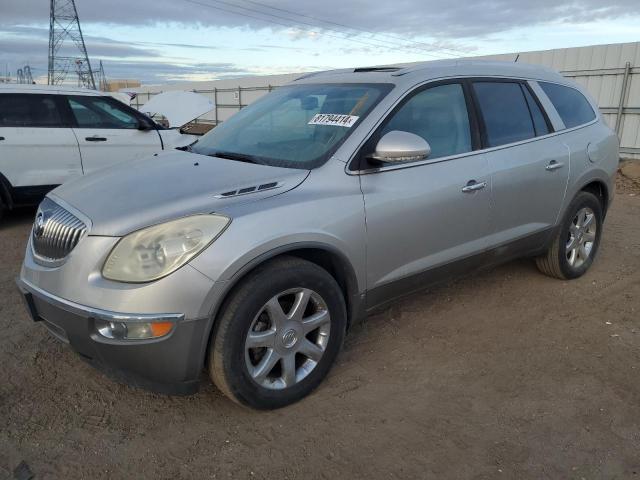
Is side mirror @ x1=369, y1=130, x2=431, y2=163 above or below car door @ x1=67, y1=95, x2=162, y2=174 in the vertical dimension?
above

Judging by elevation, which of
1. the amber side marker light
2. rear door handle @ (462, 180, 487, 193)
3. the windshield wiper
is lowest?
the amber side marker light

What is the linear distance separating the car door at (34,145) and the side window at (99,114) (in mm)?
212

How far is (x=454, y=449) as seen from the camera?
2.58m

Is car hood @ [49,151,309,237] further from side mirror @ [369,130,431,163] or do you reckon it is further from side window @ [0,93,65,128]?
side window @ [0,93,65,128]

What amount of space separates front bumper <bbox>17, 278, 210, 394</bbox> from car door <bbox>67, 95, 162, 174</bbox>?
4778mm

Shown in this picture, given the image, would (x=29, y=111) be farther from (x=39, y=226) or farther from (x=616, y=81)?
(x=616, y=81)

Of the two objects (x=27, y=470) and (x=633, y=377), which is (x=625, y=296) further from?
(x=27, y=470)

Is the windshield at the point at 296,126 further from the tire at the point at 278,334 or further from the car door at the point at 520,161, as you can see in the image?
the car door at the point at 520,161

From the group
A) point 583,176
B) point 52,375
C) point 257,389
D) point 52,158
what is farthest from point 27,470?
point 52,158

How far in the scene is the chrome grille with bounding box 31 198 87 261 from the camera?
8.52 ft

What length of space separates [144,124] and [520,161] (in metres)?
5.39

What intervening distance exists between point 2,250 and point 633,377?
5816 millimetres

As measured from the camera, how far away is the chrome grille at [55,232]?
8.52 ft

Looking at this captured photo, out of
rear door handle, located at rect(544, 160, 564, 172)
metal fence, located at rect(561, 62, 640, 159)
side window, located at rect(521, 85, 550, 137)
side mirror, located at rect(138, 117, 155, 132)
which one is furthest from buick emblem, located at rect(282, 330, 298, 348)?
metal fence, located at rect(561, 62, 640, 159)
